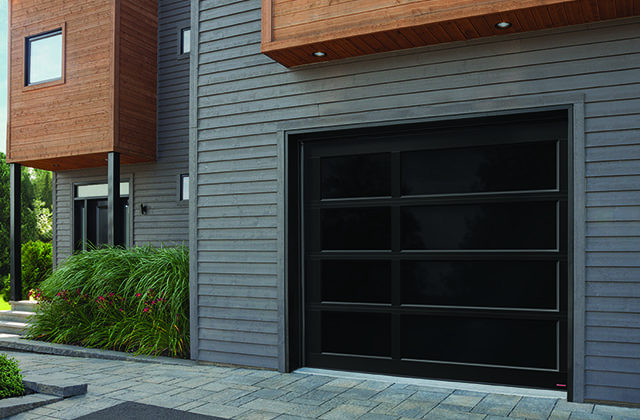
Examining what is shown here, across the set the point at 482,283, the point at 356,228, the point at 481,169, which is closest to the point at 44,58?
the point at 356,228

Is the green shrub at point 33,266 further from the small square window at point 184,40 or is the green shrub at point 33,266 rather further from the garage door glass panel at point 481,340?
the garage door glass panel at point 481,340

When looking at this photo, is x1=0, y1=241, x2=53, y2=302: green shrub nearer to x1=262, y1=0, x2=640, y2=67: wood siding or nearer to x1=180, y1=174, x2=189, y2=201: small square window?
x1=180, y1=174, x2=189, y2=201: small square window

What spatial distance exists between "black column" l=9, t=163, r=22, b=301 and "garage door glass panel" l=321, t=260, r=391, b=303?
729 cm

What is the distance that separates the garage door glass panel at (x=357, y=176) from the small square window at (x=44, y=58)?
6960mm

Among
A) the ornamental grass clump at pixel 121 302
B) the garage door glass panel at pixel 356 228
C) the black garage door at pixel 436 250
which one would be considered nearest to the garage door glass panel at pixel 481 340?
the black garage door at pixel 436 250

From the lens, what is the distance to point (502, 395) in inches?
162

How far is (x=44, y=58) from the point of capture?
32.4 feet

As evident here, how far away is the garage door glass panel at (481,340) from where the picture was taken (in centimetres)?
421

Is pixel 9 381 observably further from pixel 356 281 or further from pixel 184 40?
pixel 184 40

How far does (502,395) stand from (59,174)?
33.5ft

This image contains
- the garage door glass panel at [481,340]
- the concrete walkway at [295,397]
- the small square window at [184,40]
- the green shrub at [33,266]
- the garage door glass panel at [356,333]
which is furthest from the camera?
the green shrub at [33,266]

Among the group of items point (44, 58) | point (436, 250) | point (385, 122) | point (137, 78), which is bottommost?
point (436, 250)

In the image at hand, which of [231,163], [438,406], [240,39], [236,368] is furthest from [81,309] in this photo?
[438,406]

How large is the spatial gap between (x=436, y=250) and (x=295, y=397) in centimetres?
175
